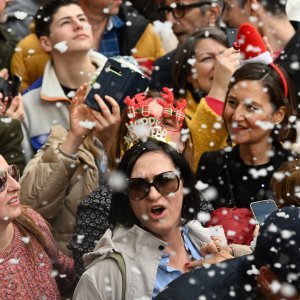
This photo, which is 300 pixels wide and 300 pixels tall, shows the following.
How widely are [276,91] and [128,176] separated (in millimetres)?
1195

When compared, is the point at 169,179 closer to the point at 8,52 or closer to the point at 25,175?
the point at 25,175

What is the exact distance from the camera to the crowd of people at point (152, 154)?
3.72 m

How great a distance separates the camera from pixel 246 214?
170 inches

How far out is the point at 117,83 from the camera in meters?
4.88

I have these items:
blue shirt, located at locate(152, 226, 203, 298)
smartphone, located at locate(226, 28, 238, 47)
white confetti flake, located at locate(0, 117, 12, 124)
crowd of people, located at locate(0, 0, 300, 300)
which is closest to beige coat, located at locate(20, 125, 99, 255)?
crowd of people, located at locate(0, 0, 300, 300)

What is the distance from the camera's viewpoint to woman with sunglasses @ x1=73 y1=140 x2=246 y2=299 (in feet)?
12.2

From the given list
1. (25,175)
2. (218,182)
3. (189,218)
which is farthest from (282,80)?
(25,175)

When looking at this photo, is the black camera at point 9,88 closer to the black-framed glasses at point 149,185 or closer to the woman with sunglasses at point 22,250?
the woman with sunglasses at point 22,250

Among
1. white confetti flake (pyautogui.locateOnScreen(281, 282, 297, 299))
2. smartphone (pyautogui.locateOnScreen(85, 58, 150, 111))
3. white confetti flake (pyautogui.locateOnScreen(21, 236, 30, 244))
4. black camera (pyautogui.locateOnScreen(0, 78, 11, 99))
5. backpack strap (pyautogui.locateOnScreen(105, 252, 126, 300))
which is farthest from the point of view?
black camera (pyautogui.locateOnScreen(0, 78, 11, 99))

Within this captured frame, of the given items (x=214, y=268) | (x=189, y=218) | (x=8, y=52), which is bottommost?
(x=8, y=52)

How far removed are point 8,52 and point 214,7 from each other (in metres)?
1.45

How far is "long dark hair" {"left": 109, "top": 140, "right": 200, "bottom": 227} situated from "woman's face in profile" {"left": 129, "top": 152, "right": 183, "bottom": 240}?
32 mm

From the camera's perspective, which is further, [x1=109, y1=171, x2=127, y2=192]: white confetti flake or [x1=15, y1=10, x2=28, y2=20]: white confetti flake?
[x1=15, y1=10, x2=28, y2=20]: white confetti flake

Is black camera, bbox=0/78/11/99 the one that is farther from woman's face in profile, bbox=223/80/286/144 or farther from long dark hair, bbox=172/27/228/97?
woman's face in profile, bbox=223/80/286/144
